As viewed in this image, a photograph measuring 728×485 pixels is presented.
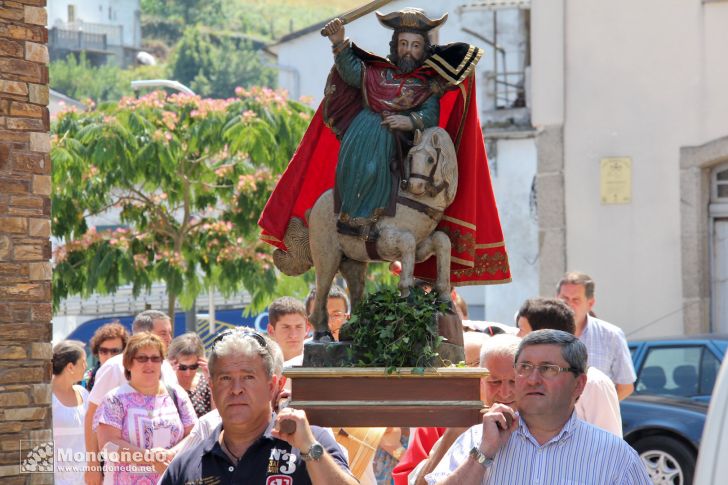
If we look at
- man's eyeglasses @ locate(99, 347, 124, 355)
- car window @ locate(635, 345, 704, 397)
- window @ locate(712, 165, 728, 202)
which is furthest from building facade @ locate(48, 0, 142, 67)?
man's eyeglasses @ locate(99, 347, 124, 355)

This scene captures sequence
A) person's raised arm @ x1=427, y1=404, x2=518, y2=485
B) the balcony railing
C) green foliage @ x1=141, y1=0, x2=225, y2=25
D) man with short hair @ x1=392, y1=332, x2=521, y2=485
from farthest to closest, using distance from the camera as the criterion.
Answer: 1. green foliage @ x1=141, y1=0, x2=225, y2=25
2. the balcony railing
3. man with short hair @ x1=392, y1=332, x2=521, y2=485
4. person's raised arm @ x1=427, y1=404, x2=518, y2=485

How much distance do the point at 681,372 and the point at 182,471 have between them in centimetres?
816

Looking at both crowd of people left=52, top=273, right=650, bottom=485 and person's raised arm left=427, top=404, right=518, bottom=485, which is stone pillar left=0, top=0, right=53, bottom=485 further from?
person's raised arm left=427, top=404, right=518, bottom=485

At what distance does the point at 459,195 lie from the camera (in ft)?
18.1

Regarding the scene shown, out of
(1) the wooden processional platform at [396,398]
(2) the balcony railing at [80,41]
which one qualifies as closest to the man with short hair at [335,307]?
(1) the wooden processional platform at [396,398]

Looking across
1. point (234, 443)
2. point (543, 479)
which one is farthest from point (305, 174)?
point (543, 479)

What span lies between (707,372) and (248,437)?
26.1 ft

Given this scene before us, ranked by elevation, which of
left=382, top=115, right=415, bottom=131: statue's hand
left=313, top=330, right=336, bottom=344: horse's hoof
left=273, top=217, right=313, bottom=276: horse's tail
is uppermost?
left=382, top=115, right=415, bottom=131: statue's hand

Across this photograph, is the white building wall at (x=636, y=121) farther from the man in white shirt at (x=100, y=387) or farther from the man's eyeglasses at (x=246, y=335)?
the man's eyeglasses at (x=246, y=335)

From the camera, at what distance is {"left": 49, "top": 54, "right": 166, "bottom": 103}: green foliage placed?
7969cm

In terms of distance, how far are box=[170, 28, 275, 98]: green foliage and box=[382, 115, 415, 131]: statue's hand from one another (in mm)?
84191

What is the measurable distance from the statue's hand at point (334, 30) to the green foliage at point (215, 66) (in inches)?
3309

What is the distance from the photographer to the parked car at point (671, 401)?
11.6m

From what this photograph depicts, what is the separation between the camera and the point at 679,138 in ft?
50.2
